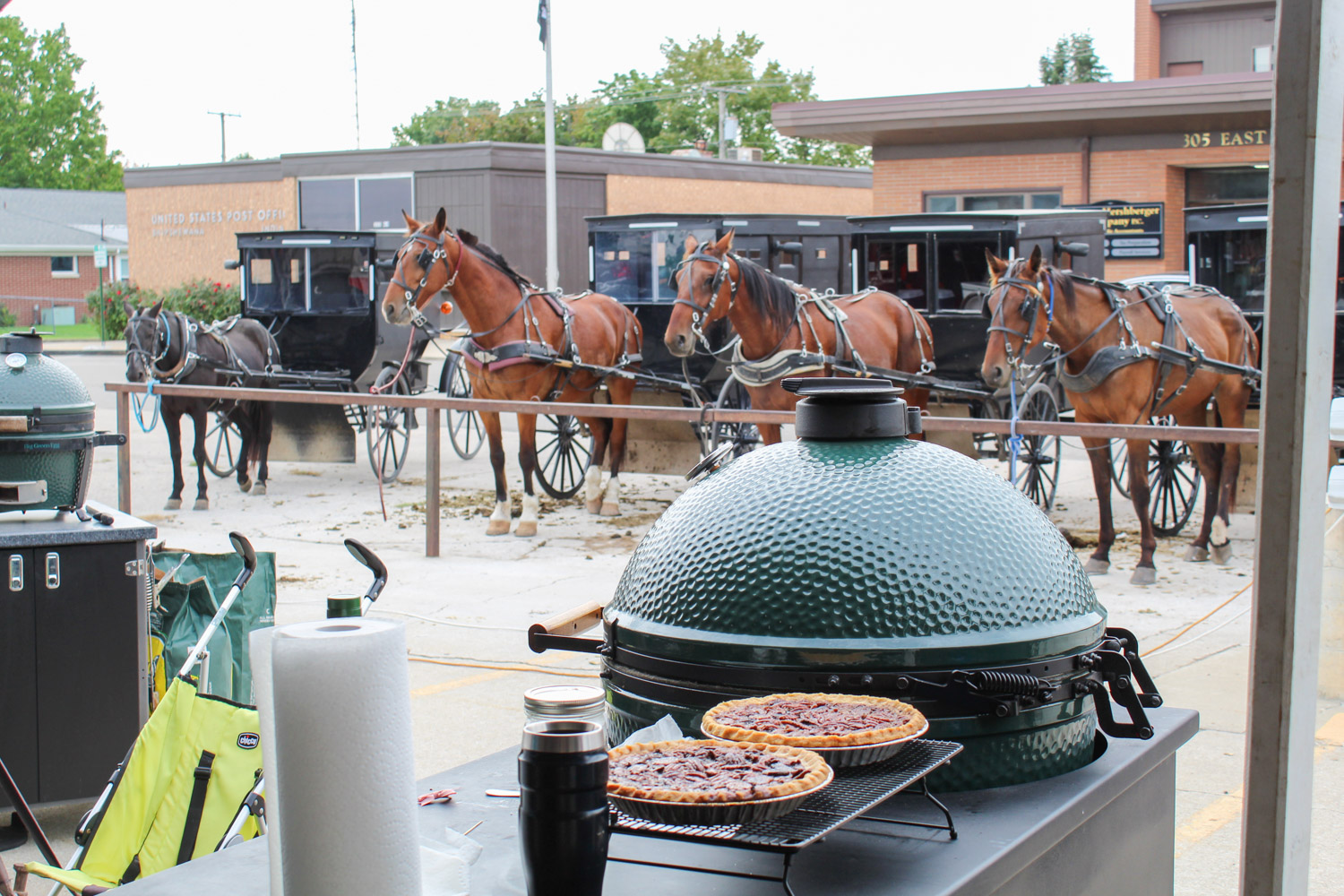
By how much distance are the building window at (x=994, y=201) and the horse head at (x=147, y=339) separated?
15.2 metres

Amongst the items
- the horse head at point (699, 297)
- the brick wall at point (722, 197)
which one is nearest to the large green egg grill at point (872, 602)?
the horse head at point (699, 297)

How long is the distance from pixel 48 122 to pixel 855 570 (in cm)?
8570

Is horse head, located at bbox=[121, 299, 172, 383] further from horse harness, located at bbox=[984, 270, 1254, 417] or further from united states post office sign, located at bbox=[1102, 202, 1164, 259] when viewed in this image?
united states post office sign, located at bbox=[1102, 202, 1164, 259]

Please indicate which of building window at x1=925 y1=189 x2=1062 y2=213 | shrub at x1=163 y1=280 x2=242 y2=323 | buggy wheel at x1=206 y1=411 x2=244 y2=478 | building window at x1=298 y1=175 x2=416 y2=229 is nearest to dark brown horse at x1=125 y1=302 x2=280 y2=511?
buggy wheel at x1=206 y1=411 x2=244 y2=478

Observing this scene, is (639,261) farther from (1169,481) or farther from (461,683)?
(461,683)

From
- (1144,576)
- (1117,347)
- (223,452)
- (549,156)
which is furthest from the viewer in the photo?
(549,156)

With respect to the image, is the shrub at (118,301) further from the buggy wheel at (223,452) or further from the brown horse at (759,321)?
the brown horse at (759,321)

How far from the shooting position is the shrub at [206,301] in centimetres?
3397

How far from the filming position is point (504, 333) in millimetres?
11531

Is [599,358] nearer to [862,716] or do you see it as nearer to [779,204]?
[862,716]

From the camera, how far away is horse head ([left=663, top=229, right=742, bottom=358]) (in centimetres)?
1055

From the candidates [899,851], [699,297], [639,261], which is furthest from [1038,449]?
[899,851]

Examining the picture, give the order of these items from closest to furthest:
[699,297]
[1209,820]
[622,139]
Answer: [1209,820]
[699,297]
[622,139]

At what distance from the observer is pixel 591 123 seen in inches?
2623
